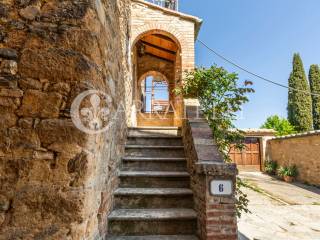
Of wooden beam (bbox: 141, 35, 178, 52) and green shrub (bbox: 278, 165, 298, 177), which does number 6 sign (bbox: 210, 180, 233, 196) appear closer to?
wooden beam (bbox: 141, 35, 178, 52)

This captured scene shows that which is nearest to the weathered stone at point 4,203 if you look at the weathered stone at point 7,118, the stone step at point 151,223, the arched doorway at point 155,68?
the weathered stone at point 7,118

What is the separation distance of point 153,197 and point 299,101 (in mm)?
16588

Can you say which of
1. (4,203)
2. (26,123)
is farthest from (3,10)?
(4,203)

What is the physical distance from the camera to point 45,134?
1384 millimetres

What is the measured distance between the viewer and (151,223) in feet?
7.30

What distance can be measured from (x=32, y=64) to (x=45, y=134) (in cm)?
44

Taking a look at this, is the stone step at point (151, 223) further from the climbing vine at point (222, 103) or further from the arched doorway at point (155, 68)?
the arched doorway at point (155, 68)

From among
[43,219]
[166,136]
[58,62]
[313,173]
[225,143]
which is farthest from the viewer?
[313,173]

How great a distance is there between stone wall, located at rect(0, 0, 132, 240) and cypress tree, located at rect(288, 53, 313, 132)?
17.3 m

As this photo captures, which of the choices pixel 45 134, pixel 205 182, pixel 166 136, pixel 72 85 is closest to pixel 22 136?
pixel 45 134

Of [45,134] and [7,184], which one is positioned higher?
[45,134]

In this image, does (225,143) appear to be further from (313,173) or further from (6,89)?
(313,173)

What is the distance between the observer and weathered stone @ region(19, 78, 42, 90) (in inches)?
55.4

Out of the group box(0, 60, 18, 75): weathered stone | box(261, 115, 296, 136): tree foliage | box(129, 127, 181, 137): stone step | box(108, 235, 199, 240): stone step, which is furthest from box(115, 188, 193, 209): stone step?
box(261, 115, 296, 136): tree foliage
